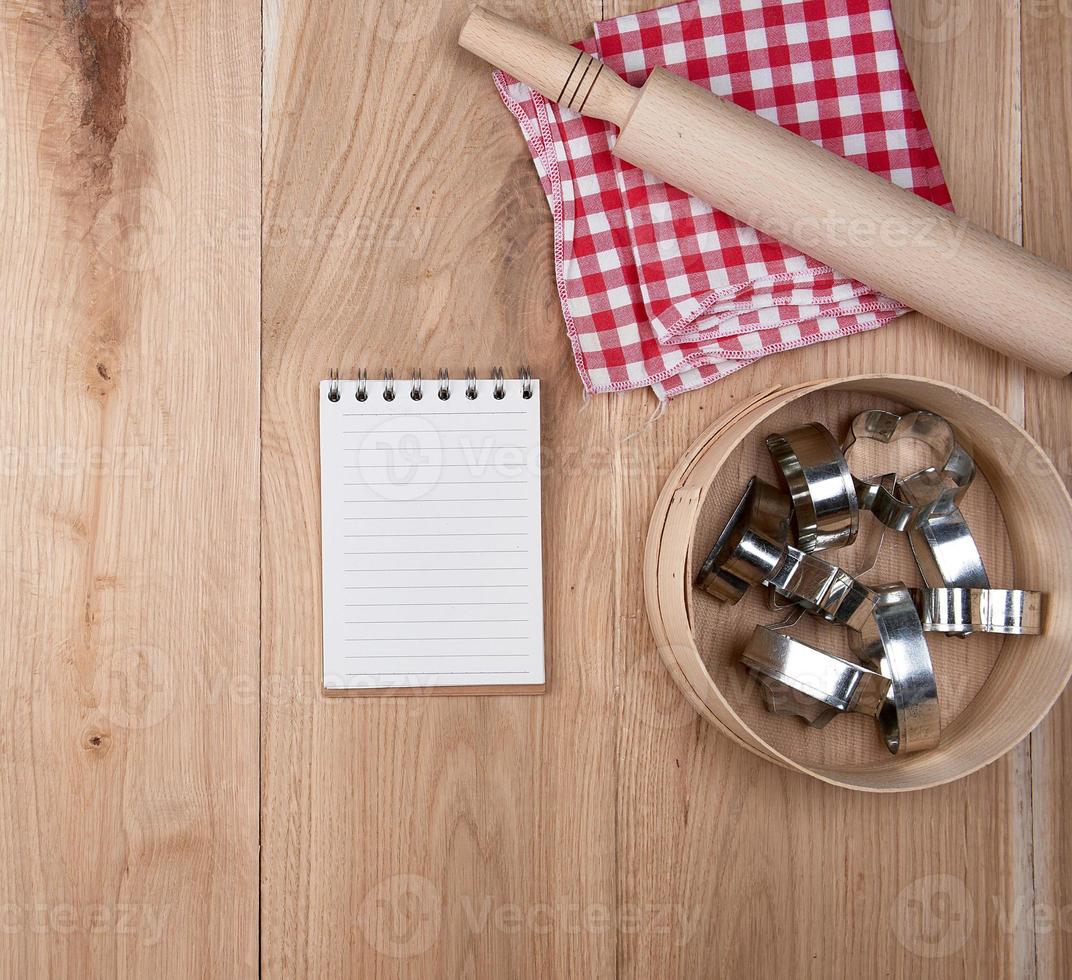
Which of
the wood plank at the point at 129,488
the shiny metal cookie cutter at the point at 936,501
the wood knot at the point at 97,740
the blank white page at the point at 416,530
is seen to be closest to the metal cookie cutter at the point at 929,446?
the shiny metal cookie cutter at the point at 936,501

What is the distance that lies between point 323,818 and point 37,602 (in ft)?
0.92

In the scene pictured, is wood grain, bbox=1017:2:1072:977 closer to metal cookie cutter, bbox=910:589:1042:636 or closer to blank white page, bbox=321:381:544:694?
metal cookie cutter, bbox=910:589:1042:636

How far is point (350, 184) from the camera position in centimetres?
71

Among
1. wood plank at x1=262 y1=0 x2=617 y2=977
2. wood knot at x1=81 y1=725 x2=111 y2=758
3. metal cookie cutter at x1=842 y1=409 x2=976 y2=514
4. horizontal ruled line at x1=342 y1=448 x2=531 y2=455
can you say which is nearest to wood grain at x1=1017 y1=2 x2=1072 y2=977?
metal cookie cutter at x1=842 y1=409 x2=976 y2=514

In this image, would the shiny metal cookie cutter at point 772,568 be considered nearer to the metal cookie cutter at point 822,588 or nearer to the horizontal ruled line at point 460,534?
the metal cookie cutter at point 822,588

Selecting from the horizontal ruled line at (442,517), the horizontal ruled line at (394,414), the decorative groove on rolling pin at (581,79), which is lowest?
the horizontal ruled line at (442,517)

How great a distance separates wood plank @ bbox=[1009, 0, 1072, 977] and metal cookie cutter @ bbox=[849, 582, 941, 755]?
0.47 ft

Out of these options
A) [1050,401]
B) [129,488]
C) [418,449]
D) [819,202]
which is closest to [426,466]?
[418,449]

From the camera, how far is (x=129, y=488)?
703 millimetres

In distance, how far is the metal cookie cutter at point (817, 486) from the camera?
64 centimetres

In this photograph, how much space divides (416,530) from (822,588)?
307 millimetres

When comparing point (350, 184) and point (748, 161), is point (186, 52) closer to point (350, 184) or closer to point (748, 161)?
point (350, 184)

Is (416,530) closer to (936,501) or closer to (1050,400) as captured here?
(936,501)

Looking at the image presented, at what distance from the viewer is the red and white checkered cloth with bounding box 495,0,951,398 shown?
672mm
